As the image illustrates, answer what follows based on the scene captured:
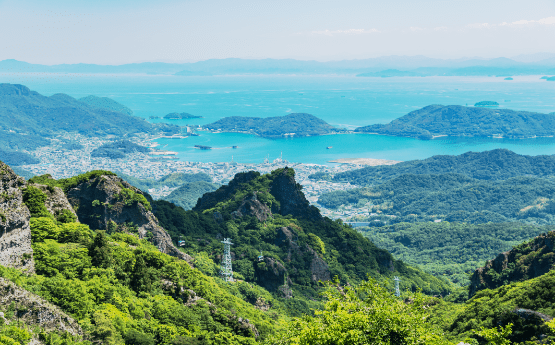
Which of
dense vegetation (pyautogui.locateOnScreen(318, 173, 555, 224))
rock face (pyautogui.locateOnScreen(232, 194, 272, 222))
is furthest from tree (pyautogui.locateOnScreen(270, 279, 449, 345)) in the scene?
dense vegetation (pyautogui.locateOnScreen(318, 173, 555, 224))

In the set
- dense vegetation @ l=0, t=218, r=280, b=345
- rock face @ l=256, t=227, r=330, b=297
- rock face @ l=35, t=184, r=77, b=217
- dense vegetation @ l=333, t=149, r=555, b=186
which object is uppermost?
rock face @ l=35, t=184, r=77, b=217

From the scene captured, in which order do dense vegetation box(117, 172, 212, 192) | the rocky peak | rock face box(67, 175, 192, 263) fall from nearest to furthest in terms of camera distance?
rock face box(67, 175, 192, 263) → the rocky peak → dense vegetation box(117, 172, 212, 192)

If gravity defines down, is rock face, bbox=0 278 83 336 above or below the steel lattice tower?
above

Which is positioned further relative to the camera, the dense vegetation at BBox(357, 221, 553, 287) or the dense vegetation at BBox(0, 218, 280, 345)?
the dense vegetation at BBox(357, 221, 553, 287)

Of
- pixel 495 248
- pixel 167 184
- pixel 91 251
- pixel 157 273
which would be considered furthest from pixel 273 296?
pixel 167 184

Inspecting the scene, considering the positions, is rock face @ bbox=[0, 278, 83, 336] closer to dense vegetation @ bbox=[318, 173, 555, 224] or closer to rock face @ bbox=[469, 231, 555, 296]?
rock face @ bbox=[469, 231, 555, 296]

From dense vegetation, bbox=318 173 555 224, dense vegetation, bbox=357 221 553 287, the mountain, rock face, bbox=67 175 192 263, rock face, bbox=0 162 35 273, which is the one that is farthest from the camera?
dense vegetation, bbox=318 173 555 224

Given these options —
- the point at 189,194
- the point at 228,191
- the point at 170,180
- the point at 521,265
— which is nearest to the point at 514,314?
the point at 521,265
